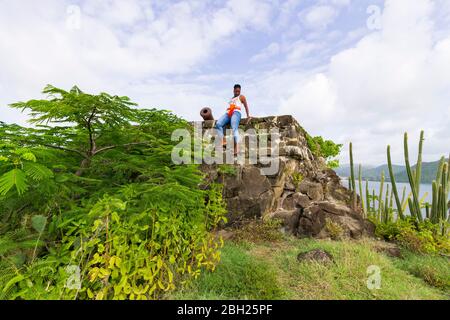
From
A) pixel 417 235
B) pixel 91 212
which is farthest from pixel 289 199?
pixel 91 212

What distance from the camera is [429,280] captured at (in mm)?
4000

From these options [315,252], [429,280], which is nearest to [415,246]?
[429,280]

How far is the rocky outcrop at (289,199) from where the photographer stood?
6.08 meters

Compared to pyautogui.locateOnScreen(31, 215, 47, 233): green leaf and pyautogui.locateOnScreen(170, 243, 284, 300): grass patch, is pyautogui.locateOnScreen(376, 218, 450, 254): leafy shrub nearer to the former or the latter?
pyautogui.locateOnScreen(170, 243, 284, 300): grass patch

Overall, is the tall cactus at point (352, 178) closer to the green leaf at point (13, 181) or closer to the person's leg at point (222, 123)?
the person's leg at point (222, 123)

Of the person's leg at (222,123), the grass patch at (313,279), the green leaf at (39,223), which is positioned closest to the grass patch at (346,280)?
the grass patch at (313,279)

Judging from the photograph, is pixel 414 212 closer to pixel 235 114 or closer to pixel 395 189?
pixel 395 189

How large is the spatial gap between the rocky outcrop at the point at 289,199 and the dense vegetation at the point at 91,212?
261cm

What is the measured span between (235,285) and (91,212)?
6.67ft

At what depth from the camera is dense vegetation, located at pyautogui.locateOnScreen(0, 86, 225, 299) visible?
7.94ft
